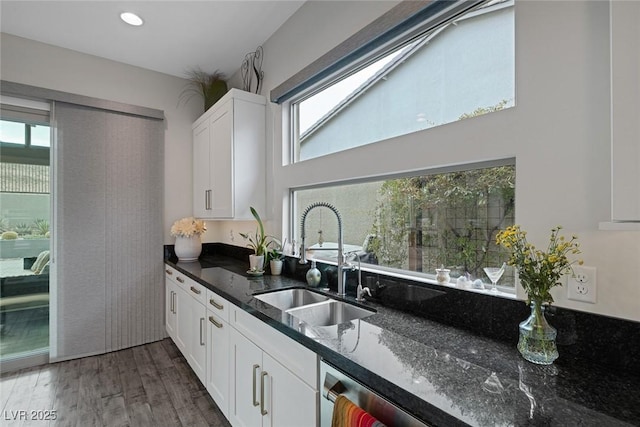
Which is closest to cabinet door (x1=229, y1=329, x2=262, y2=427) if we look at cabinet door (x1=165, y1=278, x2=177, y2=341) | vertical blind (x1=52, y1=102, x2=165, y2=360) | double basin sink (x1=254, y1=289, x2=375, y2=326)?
double basin sink (x1=254, y1=289, x2=375, y2=326)

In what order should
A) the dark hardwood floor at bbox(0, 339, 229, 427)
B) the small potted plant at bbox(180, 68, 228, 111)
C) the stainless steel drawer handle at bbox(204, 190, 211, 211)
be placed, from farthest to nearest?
the small potted plant at bbox(180, 68, 228, 111), the stainless steel drawer handle at bbox(204, 190, 211, 211), the dark hardwood floor at bbox(0, 339, 229, 427)

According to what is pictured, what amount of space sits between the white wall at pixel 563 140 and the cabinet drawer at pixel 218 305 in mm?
1417

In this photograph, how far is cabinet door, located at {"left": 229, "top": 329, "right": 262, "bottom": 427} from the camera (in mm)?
1494

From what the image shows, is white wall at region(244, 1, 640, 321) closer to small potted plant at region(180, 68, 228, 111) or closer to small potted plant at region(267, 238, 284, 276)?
small potted plant at region(267, 238, 284, 276)

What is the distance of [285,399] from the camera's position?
129 centimetres

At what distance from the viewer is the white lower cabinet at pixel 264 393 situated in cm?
119

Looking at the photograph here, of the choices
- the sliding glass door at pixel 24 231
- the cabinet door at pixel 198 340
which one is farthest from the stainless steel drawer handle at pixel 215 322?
the sliding glass door at pixel 24 231

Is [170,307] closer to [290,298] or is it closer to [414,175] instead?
[290,298]

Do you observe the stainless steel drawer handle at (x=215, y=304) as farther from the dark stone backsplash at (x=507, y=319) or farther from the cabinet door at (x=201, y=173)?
the cabinet door at (x=201, y=173)

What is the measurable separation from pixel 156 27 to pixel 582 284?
10.2ft

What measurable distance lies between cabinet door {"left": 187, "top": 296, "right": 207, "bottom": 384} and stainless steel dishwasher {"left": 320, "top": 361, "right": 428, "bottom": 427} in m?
1.34

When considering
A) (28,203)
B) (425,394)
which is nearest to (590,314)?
(425,394)

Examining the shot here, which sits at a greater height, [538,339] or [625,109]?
[625,109]

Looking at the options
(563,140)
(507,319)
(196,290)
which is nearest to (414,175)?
(563,140)
